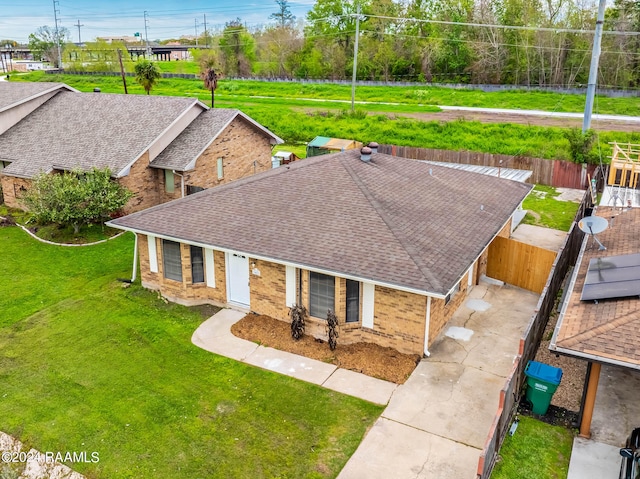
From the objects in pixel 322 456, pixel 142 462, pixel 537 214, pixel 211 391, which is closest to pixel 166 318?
pixel 211 391

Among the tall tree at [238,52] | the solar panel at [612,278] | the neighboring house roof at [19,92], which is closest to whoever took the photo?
the solar panel at [612,278]

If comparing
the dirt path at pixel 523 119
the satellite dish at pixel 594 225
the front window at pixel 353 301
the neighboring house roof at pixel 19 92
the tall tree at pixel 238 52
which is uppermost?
the tall tree at pixel 238 52

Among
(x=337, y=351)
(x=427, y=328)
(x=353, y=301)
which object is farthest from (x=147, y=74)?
(x=427, y=328)

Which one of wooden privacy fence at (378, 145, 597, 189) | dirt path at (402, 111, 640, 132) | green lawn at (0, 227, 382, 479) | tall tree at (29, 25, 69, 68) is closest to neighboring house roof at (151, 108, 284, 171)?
green lawn at (0, 227, 382, 479)

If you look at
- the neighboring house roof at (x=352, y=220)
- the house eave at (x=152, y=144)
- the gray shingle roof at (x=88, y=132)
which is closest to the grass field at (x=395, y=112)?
the gray shingle roof at (x=88, y=132)

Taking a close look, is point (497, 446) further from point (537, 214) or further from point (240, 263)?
point (537, 214)

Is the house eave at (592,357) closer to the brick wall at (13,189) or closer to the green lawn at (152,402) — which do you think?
the green lawn at (152,402)

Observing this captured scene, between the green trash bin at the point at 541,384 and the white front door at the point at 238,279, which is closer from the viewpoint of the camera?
the green trash bin at the point at 541,384
